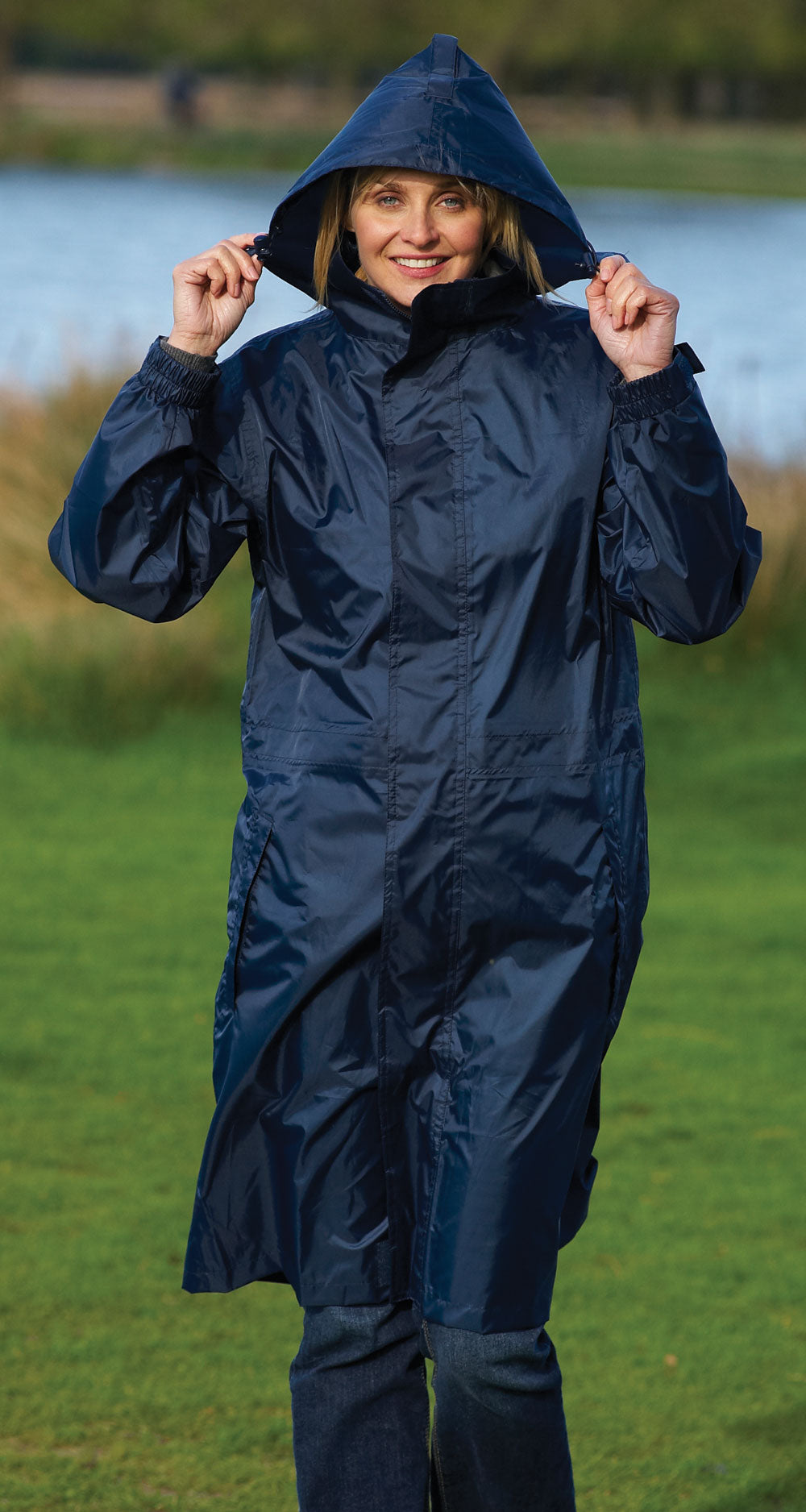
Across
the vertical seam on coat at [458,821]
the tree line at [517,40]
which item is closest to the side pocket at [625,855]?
the vertical seam on coat at [458,821]

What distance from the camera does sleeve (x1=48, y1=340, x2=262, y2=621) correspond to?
209 cm

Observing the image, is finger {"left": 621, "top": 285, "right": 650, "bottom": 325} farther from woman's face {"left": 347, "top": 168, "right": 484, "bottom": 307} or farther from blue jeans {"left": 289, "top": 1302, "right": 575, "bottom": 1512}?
blue jeans {"left": 289, "top": 1302, "right": 575, "bottom": 1512}

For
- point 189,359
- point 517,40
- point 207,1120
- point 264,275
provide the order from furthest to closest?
point 517,40 → point 264,275 → point 207,1120 → point 189,359

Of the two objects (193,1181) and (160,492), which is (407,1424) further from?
(193,1181)

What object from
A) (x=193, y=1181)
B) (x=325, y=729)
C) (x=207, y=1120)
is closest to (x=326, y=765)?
(x=325, y=729)

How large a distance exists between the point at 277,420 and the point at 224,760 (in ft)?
15.9

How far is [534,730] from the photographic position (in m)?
2.06

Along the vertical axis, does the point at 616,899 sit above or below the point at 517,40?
below

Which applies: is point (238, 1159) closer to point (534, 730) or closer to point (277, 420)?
point (534, 730)

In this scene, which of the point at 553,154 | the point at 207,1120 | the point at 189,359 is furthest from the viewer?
the point at 553,154

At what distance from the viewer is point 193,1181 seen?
363 centimetres

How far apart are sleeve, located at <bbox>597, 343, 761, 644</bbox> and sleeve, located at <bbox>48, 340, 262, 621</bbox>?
40cm

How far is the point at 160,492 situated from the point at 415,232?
1.31ft

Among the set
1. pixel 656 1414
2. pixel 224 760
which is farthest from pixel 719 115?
pixel 656 1414
